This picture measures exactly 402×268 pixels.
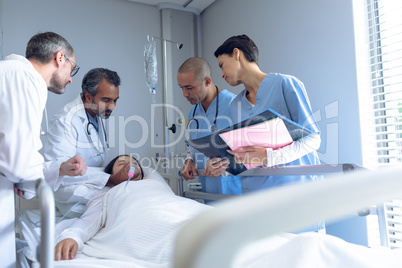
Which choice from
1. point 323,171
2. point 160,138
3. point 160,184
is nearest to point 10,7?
point 160,138

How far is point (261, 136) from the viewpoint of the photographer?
49.8 inches

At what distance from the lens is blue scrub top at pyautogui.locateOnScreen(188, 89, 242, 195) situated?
195cm

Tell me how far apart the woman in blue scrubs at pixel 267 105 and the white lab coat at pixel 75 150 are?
0.96 metres

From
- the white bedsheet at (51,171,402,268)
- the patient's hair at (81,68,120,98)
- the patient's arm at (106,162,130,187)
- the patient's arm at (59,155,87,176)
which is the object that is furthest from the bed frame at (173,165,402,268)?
the patient's hair at (81,68,120,98)

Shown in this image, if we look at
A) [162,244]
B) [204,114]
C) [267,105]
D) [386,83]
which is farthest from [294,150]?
[386,83]

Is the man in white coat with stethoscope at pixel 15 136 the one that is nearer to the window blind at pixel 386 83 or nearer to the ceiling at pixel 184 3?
the window blind at pixel 386 83

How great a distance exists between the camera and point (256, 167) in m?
1.53

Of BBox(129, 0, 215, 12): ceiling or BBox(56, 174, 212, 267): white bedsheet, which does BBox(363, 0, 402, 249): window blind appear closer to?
BBox(56, 174, 212, 267): white bedsheet

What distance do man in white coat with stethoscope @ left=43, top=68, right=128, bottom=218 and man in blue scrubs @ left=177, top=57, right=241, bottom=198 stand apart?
0.53 m

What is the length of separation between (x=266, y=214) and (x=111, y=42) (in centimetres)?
326

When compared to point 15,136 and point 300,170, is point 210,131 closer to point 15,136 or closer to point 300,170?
point 300,170

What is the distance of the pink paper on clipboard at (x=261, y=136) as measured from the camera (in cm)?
119

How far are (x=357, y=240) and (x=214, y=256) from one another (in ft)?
6.71

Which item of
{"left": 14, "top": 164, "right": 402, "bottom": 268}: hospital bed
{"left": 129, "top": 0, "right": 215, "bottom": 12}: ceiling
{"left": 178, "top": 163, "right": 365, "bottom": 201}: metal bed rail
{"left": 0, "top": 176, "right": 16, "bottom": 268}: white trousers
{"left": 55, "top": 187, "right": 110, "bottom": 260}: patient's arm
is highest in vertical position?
{"left": 129, "top": 0, "right": 215, "bottom": 12}: ceiling
